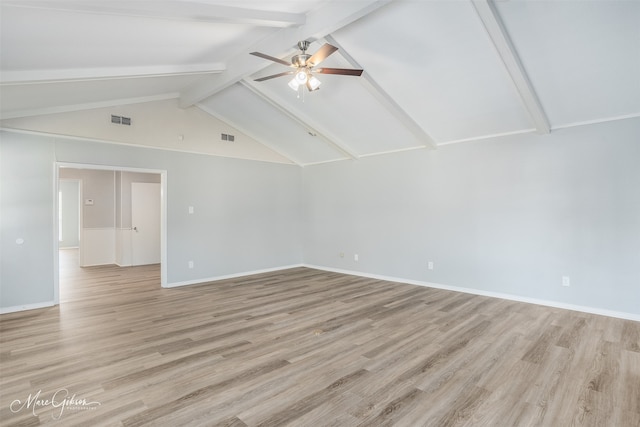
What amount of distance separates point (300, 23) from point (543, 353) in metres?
4.16

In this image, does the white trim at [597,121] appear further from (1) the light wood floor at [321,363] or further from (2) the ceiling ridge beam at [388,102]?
(1) the light wood floor at [321,363]

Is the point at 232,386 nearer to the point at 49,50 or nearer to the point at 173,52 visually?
the point at 49,50

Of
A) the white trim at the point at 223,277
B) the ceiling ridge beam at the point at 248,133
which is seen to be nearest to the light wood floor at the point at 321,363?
the white trim at the point at 223,277

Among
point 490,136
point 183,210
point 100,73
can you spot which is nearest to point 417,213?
point 490,136

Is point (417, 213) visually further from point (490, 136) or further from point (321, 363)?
point (321, 363)

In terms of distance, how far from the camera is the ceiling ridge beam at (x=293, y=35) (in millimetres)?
3062

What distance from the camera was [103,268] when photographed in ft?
24.7

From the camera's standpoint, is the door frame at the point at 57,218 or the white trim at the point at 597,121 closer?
the white trim at the point at 597,121

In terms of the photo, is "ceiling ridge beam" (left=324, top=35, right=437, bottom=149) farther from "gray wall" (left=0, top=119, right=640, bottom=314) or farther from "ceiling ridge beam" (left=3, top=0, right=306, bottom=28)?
"ceiling ridge beam" (left=3, top=0, right=306, bottom=28)

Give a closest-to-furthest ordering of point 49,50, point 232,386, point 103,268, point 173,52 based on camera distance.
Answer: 1. point 232,386
2. point 49,50
3. point 173,52
4. point 103,268

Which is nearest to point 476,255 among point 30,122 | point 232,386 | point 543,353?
point 543,353

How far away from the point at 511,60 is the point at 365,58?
5.27 ft

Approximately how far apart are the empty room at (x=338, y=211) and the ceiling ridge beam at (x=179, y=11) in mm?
21

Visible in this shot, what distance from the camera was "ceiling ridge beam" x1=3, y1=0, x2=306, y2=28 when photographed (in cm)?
224
